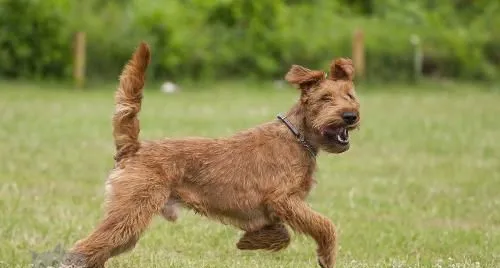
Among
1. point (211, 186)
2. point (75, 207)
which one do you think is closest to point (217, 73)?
point (75, 207)

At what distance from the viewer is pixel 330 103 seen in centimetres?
670

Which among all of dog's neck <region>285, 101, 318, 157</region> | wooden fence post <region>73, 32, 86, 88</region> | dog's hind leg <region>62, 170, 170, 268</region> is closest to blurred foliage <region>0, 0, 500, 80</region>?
wooden fence post <region>73, 32, 86, 88</region>

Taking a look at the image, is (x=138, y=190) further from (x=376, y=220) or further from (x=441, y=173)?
(x=441, y=173)

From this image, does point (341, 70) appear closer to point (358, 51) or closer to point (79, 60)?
point (79, 60)

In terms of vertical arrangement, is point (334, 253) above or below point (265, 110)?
above

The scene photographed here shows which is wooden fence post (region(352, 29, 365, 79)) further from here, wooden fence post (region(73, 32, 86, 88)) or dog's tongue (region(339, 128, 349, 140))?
dog's tongue (region(339, 128, 349, 140))

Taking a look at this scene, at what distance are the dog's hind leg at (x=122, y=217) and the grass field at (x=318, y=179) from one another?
944 millimetres

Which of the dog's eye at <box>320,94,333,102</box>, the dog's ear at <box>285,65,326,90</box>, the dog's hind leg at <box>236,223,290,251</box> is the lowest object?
the dog's hind leg at <box>236,223,290,251</box>

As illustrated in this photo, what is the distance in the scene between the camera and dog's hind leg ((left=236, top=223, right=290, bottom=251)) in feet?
22.2

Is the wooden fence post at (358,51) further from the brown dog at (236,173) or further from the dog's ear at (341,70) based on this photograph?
the brown dog at (236,173)

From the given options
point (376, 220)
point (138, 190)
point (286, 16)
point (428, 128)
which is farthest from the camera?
point (286, 16)

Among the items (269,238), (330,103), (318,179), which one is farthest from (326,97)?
(318,179)

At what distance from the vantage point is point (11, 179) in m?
11.2

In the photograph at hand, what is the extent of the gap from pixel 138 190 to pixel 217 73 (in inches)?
782
